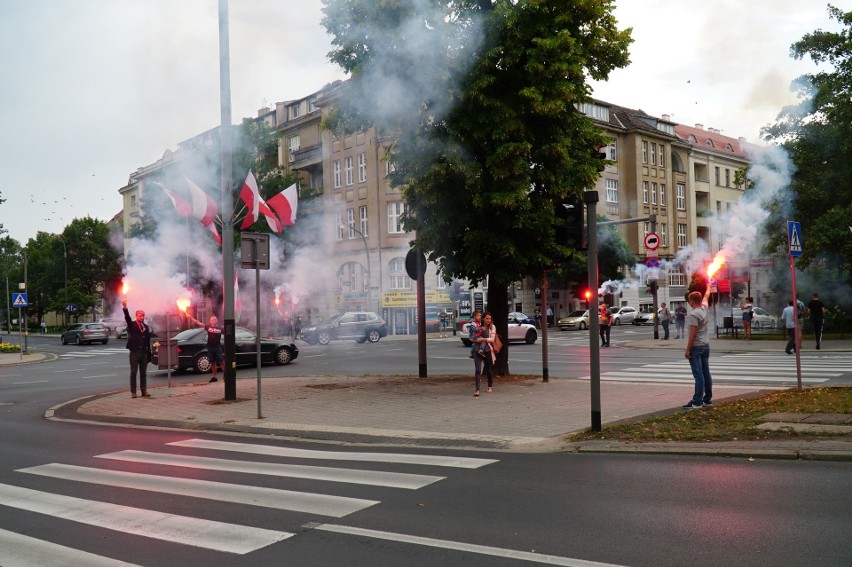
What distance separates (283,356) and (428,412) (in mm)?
14108

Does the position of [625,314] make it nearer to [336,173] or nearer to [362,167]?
[362,167]

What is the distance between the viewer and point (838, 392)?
11.9 metres

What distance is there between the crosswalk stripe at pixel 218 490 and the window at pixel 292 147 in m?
50.2

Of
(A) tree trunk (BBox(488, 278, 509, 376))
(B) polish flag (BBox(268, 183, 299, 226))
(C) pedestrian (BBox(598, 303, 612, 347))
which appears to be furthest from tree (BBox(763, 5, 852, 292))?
(B) polish flag (BBox(268, 183, 299, 226))

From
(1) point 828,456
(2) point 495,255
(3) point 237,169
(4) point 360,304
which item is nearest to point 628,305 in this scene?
(4) point 360,304

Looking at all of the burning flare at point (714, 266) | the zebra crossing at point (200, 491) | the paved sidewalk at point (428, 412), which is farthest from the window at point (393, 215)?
the zebra crossing at point (200, 491)

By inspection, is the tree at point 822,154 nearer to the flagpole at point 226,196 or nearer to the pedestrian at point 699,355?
the pedestrian at point 699,355

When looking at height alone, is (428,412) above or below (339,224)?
below

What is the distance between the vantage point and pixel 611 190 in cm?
6394

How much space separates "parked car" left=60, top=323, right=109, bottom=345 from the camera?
4791 centimetres

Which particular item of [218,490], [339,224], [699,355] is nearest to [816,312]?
[699,355]

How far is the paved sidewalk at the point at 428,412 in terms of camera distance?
8.45m

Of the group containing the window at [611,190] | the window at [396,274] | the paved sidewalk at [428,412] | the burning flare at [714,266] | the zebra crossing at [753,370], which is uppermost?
the window at [611,190]

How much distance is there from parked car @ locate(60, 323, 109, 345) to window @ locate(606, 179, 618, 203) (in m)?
41.2
